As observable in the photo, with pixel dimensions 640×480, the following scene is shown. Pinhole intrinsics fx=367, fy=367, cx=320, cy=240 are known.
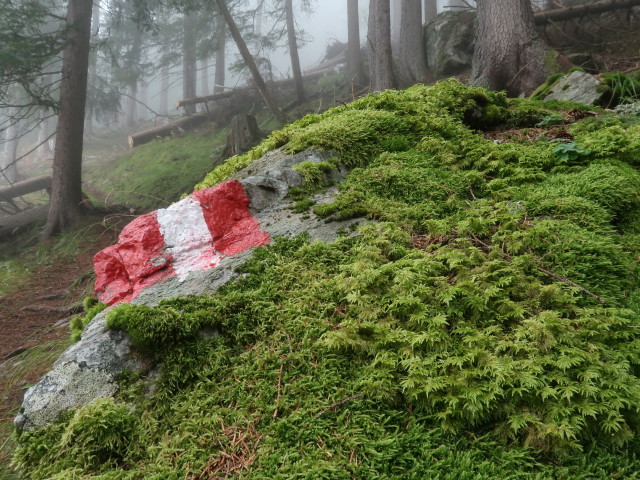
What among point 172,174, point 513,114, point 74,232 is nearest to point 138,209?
point 74,232

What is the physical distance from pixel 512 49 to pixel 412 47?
251 inches

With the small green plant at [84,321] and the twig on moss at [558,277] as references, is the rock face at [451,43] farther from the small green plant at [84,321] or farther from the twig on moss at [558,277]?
the small green plant at [84,321]

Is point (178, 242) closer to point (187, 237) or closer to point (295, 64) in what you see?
point (187, 237)

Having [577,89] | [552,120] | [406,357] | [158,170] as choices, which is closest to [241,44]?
[158,170]

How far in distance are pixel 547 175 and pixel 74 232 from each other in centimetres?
986

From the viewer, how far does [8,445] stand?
111 inches

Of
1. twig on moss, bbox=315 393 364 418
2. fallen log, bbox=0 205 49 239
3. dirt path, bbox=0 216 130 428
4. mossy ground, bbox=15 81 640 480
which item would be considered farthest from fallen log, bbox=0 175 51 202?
twig on moss, bbox=315 393 364 418

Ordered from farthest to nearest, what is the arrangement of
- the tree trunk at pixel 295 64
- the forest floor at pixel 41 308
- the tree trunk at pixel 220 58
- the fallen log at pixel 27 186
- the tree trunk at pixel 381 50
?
the tree trunk at pixel 220 58
the tree trunk at pixel 295 64
the fallen log at pixel 27 186
the tree trunk at pixel 381 50
the forest floor at pixel 41 308

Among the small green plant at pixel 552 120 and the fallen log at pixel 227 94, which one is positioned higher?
the fallen log at pixel 227 94

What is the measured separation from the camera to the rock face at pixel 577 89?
4977 millimetres

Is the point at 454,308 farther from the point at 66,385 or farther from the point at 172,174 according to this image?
the point at 172,174

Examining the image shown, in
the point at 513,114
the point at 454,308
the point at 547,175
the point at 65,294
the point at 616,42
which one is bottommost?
the point at 65,294

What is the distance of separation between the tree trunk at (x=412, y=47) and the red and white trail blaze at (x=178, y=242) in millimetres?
10712

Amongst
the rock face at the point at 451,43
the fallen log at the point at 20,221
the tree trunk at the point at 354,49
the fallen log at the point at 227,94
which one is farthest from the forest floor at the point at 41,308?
the tree trunk at the point at 354,49
